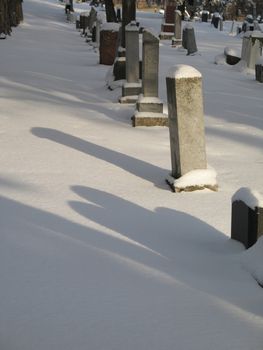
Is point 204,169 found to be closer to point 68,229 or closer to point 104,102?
point 68,229

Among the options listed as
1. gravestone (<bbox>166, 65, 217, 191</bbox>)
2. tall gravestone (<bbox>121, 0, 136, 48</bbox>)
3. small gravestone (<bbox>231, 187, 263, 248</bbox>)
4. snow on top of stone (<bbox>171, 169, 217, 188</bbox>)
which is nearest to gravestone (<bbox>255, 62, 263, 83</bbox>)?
tall gravestone (<bbox>121, 0, 136, 48</bbox>)

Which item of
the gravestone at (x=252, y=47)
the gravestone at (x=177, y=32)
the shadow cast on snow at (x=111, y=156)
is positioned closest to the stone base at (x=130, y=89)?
the shadow cast on snow at (x=111, y=156)

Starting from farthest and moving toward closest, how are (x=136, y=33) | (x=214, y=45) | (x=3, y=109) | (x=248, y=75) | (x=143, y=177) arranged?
(x=214, y=45)
(x=248, y=75)
(x=136, y=33)
(x=3, y=109)
(x=143, y=177)

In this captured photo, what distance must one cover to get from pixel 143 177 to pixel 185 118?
0.79 metres

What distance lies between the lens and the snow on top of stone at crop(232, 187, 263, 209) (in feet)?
11.0

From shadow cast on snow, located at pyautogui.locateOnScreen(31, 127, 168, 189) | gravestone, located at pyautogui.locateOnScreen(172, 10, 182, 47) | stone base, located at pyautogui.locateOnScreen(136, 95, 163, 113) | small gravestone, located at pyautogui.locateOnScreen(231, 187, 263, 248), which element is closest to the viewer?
small gravestone, located at pyautogui.locateOnScreen(231, 187, 263, 248)

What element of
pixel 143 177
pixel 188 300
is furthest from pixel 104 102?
pixel 188 300

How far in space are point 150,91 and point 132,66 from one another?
168 centimetres

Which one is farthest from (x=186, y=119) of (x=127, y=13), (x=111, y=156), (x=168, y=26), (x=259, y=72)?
(x=168, y=26)

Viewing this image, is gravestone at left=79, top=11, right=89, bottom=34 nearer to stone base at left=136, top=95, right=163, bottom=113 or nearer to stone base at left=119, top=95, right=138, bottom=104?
stone base at left=119, top=95, right=138, bottom=104

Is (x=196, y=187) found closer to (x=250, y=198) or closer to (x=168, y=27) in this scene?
(x=250, y=198)

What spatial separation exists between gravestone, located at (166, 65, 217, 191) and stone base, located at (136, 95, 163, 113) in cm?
274

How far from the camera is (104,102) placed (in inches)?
385

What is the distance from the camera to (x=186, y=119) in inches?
199
